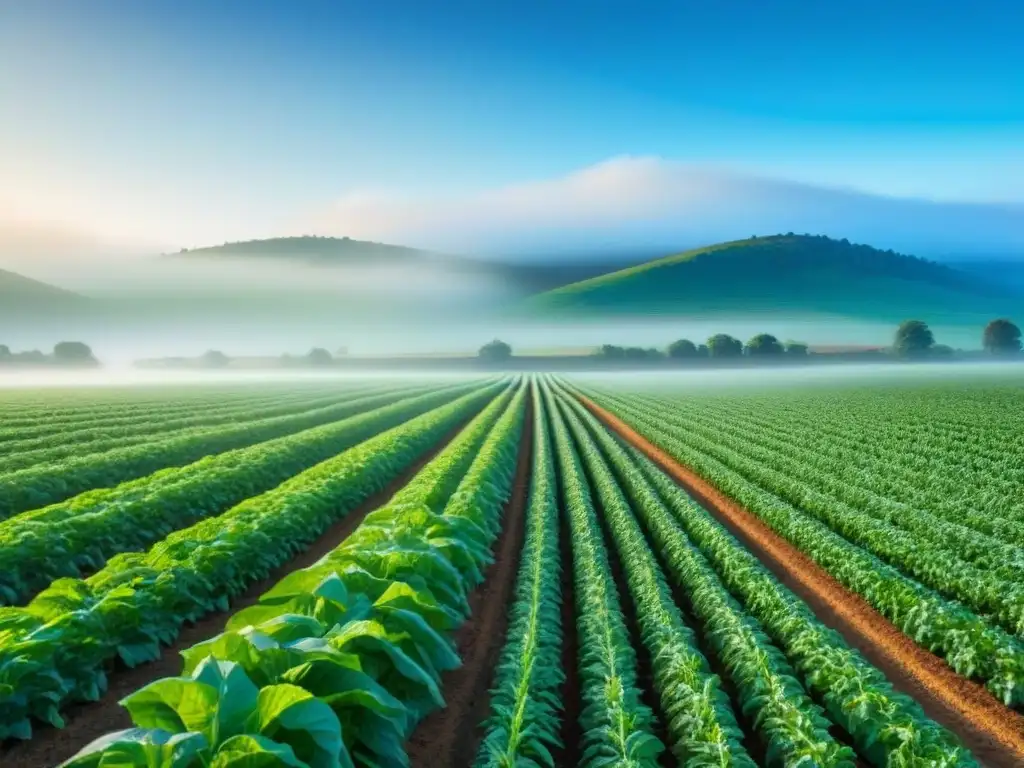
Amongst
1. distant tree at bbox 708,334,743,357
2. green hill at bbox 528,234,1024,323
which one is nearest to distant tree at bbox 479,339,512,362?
green hill at bbox 528,234,1024,323

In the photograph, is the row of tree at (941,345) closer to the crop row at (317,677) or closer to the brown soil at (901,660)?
the brown soil at (901,660)

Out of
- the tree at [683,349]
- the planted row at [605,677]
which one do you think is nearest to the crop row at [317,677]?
the planted row at [605,677]

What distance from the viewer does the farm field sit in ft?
16.0

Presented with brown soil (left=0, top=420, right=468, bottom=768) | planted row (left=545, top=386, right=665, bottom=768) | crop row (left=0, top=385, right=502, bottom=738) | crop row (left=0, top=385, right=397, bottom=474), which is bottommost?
brown soil (left=0, top=420, right=468, bottom=768)

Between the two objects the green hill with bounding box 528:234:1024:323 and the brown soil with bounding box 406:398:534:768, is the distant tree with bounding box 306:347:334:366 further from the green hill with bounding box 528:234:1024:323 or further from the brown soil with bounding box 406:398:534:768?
the brown soil with bounding box 406:398:534:768

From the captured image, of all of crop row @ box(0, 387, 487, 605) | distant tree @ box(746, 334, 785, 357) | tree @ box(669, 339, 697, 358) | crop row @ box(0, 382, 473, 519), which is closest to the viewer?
crop row @ box(0, 387, 487, 605)

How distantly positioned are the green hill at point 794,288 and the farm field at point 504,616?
163 m

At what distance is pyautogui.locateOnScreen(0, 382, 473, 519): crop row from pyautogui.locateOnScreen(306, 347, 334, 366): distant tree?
484 feet

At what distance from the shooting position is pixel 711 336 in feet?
527

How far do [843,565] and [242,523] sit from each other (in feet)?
34.2

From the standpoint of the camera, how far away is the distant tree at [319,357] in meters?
174

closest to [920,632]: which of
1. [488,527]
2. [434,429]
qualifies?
[488,527]

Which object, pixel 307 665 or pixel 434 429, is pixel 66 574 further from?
pixel 434 429

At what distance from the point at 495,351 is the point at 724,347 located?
54.7m
